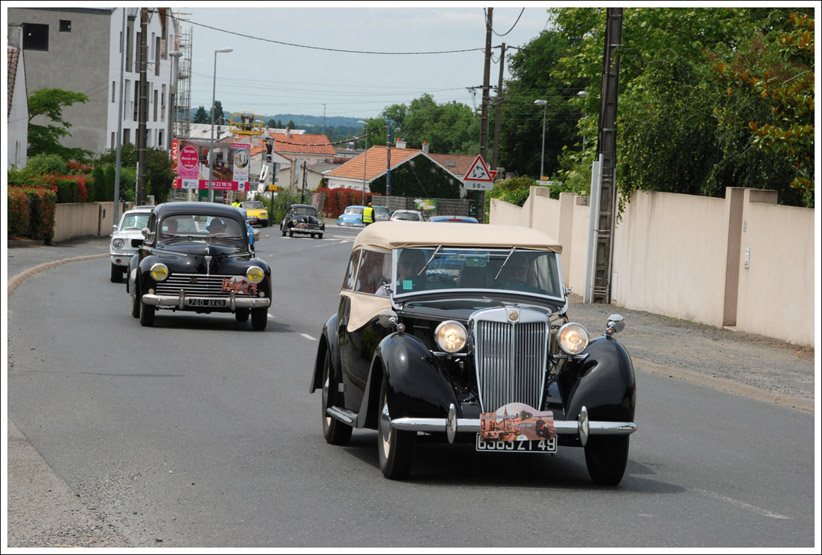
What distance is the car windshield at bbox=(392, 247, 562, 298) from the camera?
934cm

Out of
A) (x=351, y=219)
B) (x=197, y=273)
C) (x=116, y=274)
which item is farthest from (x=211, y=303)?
(x=351, y=219)

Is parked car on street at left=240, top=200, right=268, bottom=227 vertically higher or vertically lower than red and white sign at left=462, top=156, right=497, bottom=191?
lower

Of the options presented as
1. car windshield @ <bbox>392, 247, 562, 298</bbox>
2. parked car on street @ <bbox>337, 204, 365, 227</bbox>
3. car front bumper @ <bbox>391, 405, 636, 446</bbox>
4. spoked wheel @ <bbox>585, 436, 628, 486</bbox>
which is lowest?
parked car on street @ <bbox>337, 204, 365, 227</bbox>

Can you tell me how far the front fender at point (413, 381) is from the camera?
8.09 meters

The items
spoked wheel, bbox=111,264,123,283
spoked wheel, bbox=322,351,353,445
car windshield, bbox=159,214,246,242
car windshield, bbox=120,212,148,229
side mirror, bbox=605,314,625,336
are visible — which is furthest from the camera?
car windshield, bbox=120,212,148,229

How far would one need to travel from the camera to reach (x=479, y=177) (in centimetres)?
3556

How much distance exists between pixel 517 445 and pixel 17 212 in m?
33.0

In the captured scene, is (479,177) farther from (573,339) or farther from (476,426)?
(476,426)

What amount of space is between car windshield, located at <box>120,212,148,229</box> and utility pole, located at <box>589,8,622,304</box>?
38.5ft

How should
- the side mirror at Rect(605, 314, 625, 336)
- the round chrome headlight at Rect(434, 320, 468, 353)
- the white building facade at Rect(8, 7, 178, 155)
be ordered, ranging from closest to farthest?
the round chrome headlight at Rect(434, 320, 468, 353) < the side mirror at Rect(605, 314, 625, 336) < the white building facade at Rect(8, 7, 178, 155)

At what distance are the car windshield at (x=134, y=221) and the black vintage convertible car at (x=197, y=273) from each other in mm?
10384

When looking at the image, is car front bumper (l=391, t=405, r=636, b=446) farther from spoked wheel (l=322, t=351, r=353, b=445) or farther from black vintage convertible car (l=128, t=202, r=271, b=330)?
black vintage convertible car (l=128, t=202, r=271, b=330)

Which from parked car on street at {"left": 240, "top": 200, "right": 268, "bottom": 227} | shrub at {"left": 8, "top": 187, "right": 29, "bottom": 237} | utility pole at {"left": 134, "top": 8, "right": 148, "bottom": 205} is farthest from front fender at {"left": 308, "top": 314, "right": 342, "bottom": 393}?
parked car on street at {"left": 240, "top": 200, "right": 268, "bottom": 227}

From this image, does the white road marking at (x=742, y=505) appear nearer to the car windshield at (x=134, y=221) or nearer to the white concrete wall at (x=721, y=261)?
the white concrete wall at (x=721, y=261)
